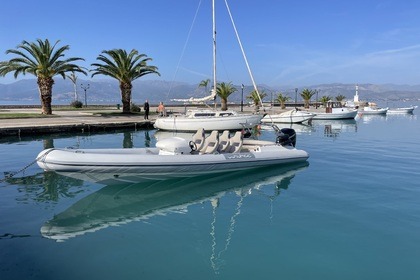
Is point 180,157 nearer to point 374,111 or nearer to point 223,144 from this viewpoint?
point 223,144

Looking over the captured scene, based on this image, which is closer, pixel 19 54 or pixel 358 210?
pixel 358 210

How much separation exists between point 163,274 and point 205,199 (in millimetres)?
4602

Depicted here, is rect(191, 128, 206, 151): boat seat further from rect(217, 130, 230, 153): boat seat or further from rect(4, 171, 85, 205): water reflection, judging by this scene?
rect(4, 171, 85, 205): water reflection

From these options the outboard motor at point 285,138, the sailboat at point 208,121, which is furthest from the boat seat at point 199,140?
the sailboat at point 208,121

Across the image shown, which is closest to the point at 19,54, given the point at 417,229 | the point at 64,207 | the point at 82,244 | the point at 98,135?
the point at 98,135

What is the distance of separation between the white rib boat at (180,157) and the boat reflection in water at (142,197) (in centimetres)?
45

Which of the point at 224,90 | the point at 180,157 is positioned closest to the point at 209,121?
the point at 180,157

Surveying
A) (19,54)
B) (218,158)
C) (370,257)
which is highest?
(19,54)

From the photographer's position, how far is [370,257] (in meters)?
6.84

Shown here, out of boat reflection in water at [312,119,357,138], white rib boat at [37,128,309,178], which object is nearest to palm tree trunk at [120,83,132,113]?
boat reflection in water at [312,119,357,138]

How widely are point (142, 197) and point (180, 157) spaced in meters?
1.84

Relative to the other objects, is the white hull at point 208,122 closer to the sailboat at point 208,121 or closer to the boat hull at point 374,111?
the sailboat at point 208,121

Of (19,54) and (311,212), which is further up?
(19,54)

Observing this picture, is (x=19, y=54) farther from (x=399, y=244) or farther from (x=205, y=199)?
(x=399, y=244)
